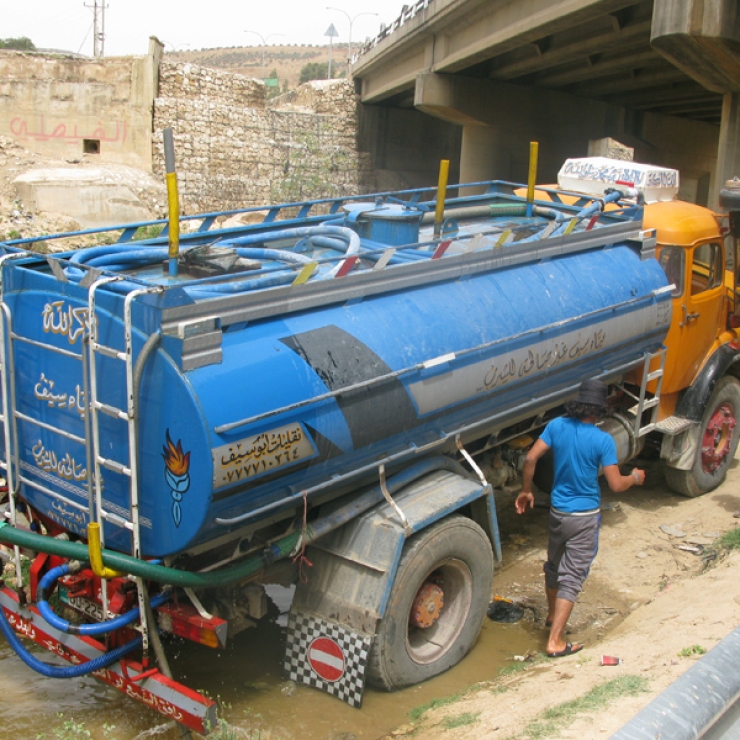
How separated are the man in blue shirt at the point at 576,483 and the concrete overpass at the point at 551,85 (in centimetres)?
904

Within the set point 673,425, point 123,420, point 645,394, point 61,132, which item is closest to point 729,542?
point 673,425

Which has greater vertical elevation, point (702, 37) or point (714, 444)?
point (702, 37)

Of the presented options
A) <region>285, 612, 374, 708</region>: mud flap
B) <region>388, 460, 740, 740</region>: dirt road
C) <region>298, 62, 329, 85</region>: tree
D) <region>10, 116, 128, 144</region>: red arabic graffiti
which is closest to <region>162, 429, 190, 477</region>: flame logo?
<region>285, 612, 374, 708</region>: mud flap

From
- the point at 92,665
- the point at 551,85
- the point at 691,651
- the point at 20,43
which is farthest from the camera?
the point at 20,43

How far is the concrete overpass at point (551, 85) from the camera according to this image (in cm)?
1343

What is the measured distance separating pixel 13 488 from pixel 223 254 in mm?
1819

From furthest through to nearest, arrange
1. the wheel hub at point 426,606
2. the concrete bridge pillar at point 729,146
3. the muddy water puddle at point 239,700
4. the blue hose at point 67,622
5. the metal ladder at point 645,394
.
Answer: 1. the concrete bridge pillar at point 729,146
2. the metal ladder at point 645,394
3. the wheel hub at point 426,606
4. the muddy water puddle at point 239,700
5. the blue hose at point 67,622

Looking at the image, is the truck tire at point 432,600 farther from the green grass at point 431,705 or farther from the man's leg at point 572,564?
the man's leg at point 572,564

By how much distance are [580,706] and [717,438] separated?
496 centimetres

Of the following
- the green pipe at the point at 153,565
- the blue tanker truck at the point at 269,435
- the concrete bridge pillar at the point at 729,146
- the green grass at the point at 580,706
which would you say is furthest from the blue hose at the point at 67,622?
the concrete bridge pillar at the point at 729,146

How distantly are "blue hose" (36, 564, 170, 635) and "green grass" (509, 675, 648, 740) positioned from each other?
1906mm

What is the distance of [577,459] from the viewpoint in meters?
5.17

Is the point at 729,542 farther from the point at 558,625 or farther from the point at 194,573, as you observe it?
the point at 194,573

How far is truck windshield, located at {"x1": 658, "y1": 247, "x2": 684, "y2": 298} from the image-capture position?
7305 mm
